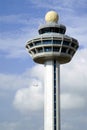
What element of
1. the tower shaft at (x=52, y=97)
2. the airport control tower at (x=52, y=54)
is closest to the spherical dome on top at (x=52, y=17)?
the airport control tower at (x=52, y=54)

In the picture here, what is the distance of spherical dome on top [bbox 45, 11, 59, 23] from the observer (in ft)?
375

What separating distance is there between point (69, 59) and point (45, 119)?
73.2 ft

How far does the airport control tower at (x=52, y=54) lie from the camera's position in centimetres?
10394

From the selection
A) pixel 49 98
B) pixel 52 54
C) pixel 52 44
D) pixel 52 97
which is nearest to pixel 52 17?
pixel 52 44

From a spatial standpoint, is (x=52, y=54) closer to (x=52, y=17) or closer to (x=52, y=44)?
(x=52, y=44)

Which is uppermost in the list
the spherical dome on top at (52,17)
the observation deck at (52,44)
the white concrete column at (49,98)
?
the spherical dome on top at (52,17)

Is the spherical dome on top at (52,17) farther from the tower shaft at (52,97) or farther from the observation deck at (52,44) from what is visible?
the tower shaft at (52,97)

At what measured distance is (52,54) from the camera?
4250 inches

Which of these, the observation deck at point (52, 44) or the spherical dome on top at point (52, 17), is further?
the spherical dome on top at point (52, 17)

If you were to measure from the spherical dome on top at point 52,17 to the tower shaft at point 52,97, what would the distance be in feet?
52.2

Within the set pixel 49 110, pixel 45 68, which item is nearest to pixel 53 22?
pixel 45 68

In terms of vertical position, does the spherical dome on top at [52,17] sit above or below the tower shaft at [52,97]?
above

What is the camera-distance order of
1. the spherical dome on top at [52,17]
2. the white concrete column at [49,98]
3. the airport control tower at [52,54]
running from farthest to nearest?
the spherical dome on top at [52,17]
the airport control tower at [52,54]
the white concrete column at [49,98]

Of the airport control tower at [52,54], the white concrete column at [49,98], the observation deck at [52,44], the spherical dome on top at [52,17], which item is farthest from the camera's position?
the spherical dome on top at [52,17]
